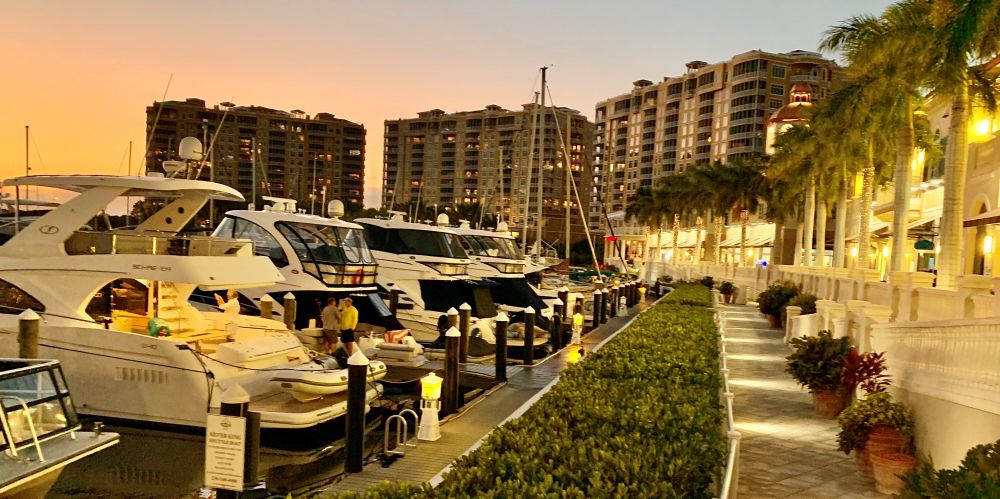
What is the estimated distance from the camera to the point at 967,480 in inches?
191

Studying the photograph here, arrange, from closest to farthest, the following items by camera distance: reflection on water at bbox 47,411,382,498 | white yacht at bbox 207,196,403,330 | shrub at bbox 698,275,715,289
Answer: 1. reflection on water at bbox 47,411,382,498
2. white yacht at bbox 207,196,403,330
3. shrub at bbox 698,275,715,289

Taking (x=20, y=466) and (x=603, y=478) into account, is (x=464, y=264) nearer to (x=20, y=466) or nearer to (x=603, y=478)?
(x=20, y=466)

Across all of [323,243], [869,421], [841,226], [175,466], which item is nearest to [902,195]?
[841,226]

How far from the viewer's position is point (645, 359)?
34.0ft

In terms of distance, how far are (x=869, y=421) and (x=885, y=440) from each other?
0.32 m

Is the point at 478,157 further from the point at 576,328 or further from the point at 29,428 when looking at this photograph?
the point at 29,428

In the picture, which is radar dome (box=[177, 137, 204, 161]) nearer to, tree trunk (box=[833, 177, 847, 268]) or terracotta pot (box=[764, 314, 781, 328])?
terracotta pot (box=[764, 314, 781, 328])

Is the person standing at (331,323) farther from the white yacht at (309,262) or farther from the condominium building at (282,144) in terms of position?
the condominium building at (282,144)

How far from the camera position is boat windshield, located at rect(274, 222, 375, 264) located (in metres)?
20.9

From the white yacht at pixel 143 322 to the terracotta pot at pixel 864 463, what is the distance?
8521 mm

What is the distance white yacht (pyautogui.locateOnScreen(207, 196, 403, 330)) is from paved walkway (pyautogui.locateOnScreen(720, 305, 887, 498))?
1023cm

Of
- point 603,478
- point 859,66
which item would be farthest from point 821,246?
point 603,478

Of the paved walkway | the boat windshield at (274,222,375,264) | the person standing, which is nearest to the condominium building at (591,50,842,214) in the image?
the boat windshield at (274,222,375,264)

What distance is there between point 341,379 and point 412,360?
4.70 meters
